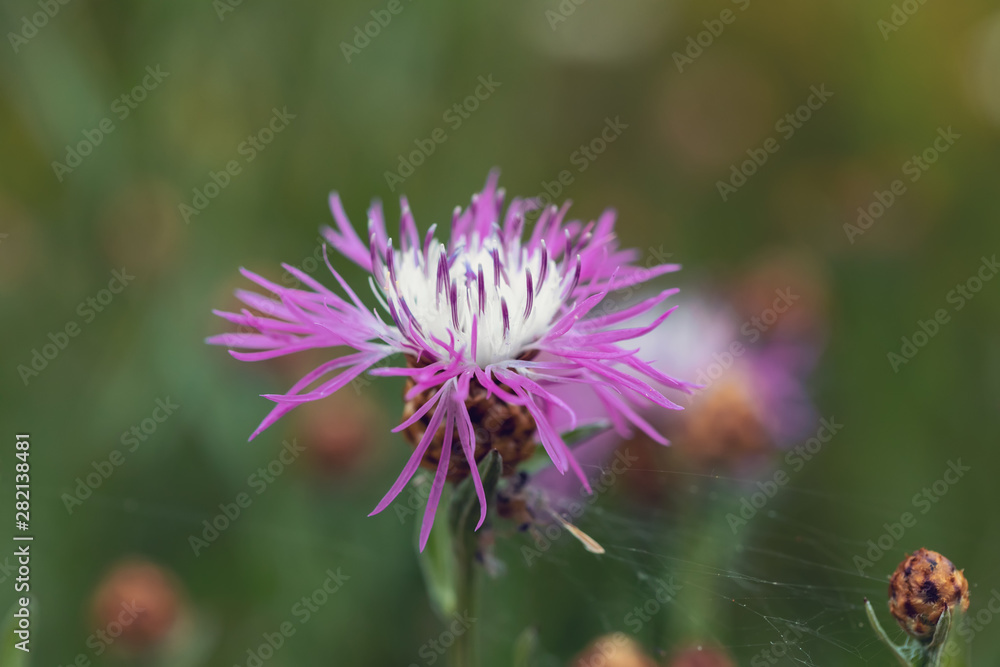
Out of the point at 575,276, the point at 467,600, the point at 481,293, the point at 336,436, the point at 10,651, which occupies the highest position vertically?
the point at 575,276

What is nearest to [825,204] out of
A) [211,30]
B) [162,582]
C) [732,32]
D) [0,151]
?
[732,32]

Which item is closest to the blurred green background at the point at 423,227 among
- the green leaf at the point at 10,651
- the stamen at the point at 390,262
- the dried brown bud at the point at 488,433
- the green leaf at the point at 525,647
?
the green leaf at the point at 525,647

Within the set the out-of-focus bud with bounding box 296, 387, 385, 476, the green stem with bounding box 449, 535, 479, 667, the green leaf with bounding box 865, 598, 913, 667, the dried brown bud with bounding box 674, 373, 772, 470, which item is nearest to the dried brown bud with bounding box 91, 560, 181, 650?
the out-of-focus bud with bounding box 296, 387, 385, 476

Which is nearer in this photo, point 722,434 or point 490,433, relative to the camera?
point 490,433

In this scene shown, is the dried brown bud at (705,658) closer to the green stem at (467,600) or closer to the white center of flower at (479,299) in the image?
the green stem at (467,600)

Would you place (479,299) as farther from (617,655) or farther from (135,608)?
(135,608)

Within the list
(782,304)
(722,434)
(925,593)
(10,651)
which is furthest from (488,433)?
(782,304)

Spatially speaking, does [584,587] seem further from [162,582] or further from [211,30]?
[211,30]

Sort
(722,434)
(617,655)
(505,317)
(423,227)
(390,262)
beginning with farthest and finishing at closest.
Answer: (423,227) → (722,434) → (617,655) → (390,262) → (505,317)
